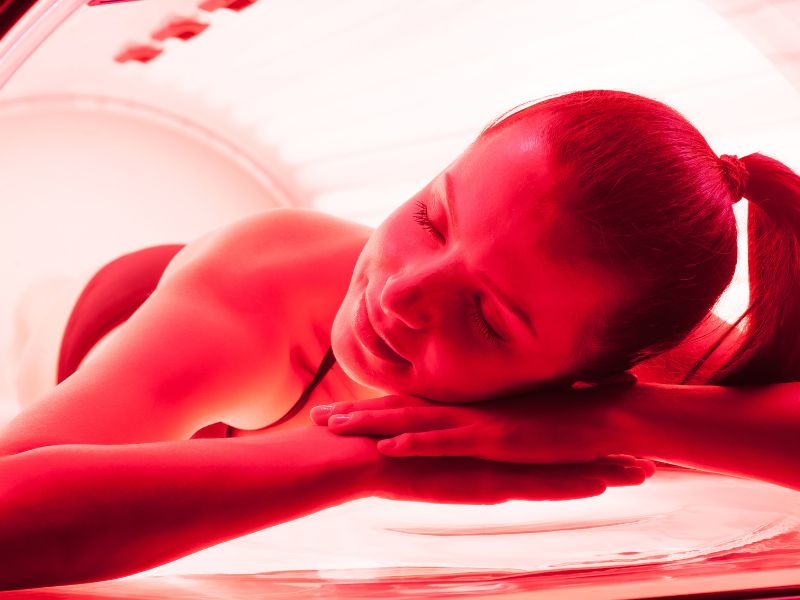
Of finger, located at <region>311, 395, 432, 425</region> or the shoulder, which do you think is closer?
finger, located at <region>311, 395, 432, 425</region>

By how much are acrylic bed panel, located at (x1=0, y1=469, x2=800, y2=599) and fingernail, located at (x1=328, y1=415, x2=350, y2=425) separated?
13cm

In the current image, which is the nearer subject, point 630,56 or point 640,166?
point 640,166

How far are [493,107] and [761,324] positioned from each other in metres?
0.49

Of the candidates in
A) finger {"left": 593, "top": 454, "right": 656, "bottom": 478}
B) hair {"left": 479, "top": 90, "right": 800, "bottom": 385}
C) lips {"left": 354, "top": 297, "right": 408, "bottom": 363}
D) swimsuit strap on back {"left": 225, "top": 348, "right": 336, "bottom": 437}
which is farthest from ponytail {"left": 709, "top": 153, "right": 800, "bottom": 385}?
swimsuit strap on back {"left": 225, "top": 348, "right": 336, "bottom": 437}

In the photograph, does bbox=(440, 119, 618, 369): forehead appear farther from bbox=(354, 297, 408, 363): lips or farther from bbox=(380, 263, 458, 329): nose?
bbox=(354, 297, 408, 363): lips

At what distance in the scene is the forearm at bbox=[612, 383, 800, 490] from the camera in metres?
0.83

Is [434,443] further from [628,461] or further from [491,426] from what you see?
[628,461]

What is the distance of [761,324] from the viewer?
Answer: 89 cm

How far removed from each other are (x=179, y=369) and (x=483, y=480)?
346 mm

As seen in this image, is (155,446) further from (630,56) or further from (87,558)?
(630,56)

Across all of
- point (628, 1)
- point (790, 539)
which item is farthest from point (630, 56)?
point (790, 539)

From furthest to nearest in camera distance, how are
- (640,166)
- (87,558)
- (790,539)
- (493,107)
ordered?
1. (493,107)
2. (790,539)
3. (640,166)
4. (87,558)

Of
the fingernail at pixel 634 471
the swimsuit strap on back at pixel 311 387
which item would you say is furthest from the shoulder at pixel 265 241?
the fingernail at pixel 634 471

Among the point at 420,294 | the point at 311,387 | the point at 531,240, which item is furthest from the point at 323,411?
the point at 311,387
